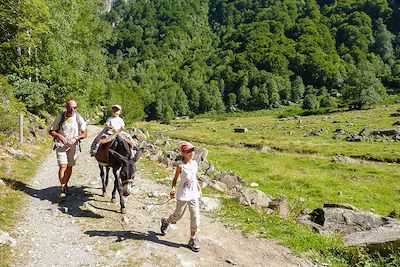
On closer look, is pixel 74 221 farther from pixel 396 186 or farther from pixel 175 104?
pixel 175 104

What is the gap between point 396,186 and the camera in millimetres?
31812

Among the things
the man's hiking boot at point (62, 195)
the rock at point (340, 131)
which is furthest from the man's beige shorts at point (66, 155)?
the rock at point (340, 131)

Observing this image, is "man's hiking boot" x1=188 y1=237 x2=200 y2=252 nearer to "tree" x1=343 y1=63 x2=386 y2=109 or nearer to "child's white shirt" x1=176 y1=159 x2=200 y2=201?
"child's white shirt" x1=176 y1=159 x2=200 y2=201

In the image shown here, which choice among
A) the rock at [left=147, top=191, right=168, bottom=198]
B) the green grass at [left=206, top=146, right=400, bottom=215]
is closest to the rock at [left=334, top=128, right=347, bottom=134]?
the green grass at [left=206, top=146, right=400, bottom=215]

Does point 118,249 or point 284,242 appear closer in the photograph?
point 118,249

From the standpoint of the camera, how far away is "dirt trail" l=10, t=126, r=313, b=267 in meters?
9.91

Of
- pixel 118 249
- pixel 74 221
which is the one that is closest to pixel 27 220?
pixel 74 221

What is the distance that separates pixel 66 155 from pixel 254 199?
27.1ft

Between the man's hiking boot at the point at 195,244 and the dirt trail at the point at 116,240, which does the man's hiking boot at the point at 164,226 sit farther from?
the man's hiking boot at the point at 195,244

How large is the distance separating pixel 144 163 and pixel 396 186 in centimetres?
2227

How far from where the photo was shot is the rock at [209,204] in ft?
48.1

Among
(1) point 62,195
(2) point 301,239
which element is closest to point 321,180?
(2) point 301,239

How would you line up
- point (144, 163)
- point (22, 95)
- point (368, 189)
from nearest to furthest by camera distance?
→ point (144, 163) < point (368, 189) < point (22, 95)

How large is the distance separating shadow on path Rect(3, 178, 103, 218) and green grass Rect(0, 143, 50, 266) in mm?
65
